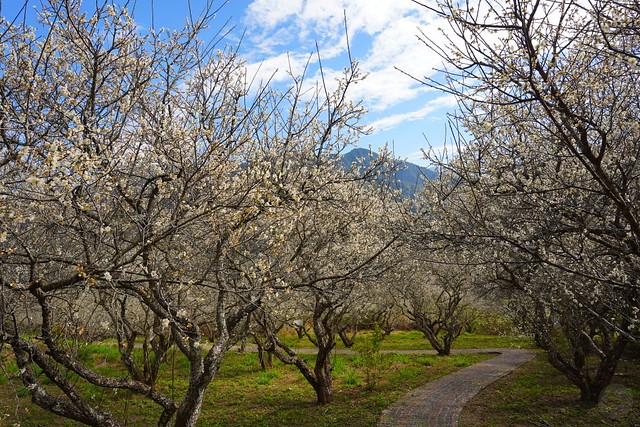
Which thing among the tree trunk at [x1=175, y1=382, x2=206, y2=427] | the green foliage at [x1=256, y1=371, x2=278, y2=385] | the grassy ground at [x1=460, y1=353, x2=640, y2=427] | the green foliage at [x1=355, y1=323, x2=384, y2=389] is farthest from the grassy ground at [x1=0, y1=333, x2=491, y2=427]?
the grassy ground at [x1=460, y1=353, x2=640, y2=427]

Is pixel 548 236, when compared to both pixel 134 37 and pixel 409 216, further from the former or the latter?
pixel 134 37

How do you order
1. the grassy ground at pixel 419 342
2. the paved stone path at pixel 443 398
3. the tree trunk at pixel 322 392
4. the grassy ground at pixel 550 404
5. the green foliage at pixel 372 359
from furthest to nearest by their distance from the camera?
the grassy ground at pixel 419 342, the green foliage at pixel 372 359, the tree trunk at pixel 322 392, the paved stone path at pixel 443 398, the grassy ground at pixel 550 404

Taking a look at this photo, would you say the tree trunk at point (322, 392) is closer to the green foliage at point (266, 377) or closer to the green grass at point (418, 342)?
the green foliage at point (266, 377)

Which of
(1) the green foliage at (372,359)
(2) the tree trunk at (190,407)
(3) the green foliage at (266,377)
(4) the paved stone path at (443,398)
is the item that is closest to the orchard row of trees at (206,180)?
(2) the tree trunk at (190,407)

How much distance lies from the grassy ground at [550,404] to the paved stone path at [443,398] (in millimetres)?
387

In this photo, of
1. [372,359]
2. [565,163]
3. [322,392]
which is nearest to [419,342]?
[372,359]

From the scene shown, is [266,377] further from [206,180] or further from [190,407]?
[206,180]

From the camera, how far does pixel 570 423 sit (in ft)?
32.9

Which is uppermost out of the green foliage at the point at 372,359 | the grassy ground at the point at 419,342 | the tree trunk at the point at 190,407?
the tree trunk at the point at 190,407

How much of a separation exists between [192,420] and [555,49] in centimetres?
618

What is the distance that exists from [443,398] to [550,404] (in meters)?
2.87

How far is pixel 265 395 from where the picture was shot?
1371 cm

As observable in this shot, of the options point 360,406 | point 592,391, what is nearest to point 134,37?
point 360,406

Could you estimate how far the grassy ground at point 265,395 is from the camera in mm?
10938
